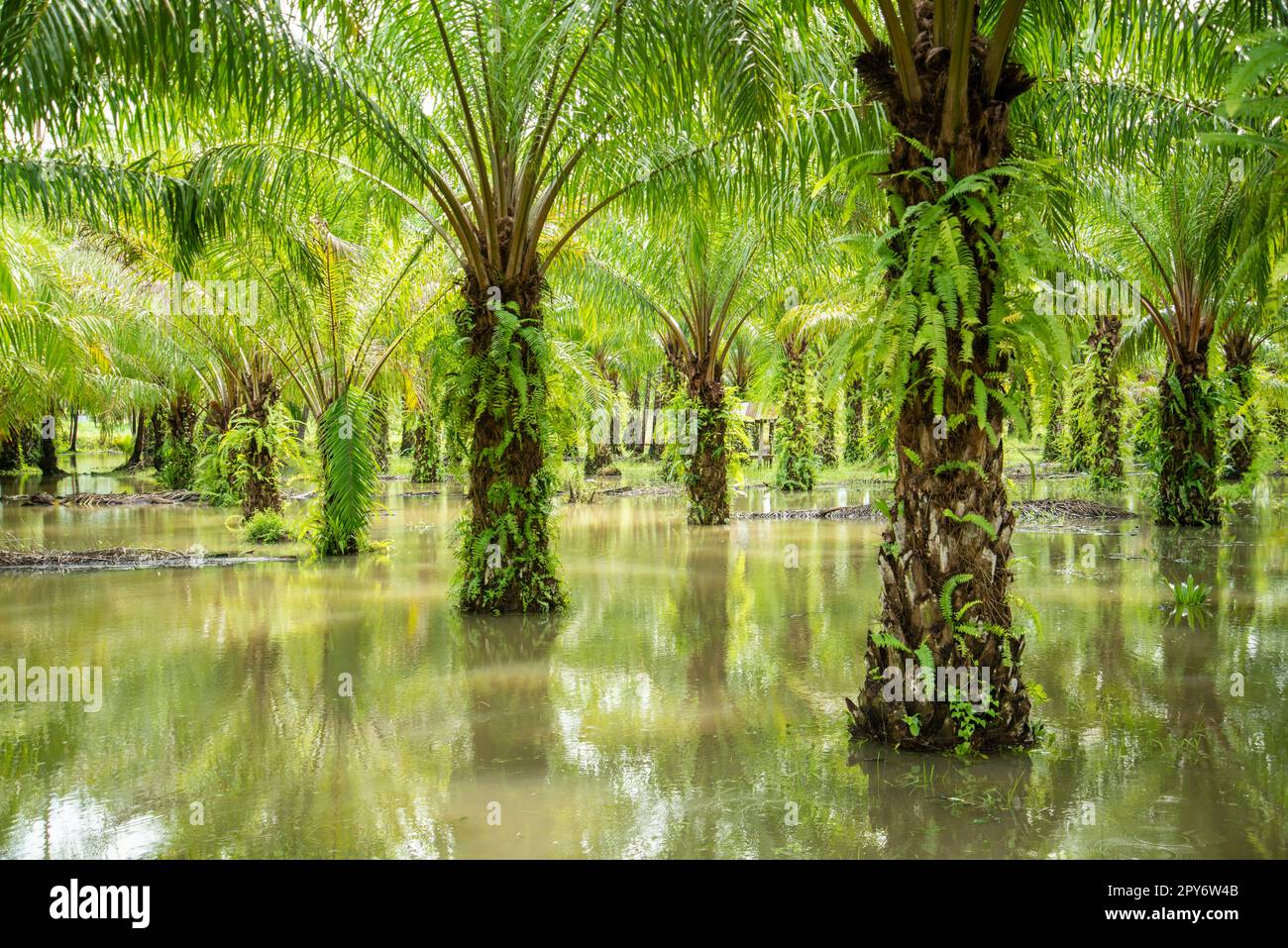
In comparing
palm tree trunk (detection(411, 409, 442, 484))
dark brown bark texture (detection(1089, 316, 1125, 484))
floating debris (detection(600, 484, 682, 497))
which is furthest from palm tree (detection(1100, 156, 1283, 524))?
palm tree trunk (detection(411, 409, 442, 484))

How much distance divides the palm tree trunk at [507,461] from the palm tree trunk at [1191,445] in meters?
10.7

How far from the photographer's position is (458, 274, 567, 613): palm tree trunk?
9.34 meters

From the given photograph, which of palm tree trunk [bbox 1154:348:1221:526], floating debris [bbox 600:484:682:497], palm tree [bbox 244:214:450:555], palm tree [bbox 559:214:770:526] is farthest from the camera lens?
floating debris [bbox 600:484:682:497]

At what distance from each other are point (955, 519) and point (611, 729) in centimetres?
233

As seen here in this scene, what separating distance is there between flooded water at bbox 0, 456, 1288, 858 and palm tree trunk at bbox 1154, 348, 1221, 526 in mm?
4065

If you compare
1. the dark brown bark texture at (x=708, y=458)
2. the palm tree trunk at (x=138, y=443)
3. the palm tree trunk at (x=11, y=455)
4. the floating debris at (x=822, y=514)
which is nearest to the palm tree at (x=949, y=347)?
the dark brown bark texture at (x=708, y=458)

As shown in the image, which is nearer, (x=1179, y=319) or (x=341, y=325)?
(x=341, y=325)

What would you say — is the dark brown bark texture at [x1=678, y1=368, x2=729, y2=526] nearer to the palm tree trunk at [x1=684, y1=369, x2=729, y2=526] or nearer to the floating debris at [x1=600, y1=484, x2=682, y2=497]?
the palm tree trunk at [x1=684, y1=369, x2=729, y2=526]

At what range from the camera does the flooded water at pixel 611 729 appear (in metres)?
4.25

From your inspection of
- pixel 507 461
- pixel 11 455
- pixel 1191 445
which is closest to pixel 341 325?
pixel 507 461

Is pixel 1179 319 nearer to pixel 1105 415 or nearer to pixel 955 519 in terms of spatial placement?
pixel 1105 415

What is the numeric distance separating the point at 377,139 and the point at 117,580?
20.7 ft

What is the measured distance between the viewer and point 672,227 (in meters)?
11.5

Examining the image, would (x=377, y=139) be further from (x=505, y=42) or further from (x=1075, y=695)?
(x=1075, y=695)
